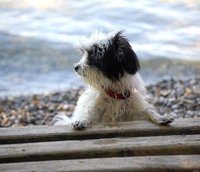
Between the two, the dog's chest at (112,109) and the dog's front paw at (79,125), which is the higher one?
the dog's chest at (112,109)

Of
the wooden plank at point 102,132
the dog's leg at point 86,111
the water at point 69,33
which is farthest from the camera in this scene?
the water at point 69,33

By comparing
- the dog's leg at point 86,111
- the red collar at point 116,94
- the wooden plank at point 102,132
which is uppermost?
the red collar at point 116,94

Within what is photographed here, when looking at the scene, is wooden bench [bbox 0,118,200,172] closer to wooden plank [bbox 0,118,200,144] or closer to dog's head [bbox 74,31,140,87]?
wooden plank [bbox 0,118,200,144]

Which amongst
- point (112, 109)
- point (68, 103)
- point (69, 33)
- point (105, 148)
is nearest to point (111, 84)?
point (112, 109)

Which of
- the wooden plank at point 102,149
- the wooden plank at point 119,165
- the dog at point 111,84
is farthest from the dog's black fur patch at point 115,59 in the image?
the wooden plank at point 119,165

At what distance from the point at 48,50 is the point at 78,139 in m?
4.96

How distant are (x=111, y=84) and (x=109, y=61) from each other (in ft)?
0.60

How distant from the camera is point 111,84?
140 inches

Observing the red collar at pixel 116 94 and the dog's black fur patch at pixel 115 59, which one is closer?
the dog's black fur patch at pixel 115 59

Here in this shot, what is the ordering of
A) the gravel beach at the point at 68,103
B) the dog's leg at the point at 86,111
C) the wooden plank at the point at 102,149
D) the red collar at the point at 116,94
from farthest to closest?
the gravel beach at the point at 68,103 → the red collar at the point at 116,94 → the dog's leg at the point at 86,111 → the wooden plank at the point at 102,149

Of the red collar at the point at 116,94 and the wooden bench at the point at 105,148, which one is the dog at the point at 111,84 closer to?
the red collar at the point at 116,94

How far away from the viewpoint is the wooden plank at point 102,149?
3016 mm

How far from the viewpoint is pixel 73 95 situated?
621 cm

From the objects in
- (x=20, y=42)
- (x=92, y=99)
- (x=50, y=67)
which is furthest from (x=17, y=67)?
(x=92, y=99)
